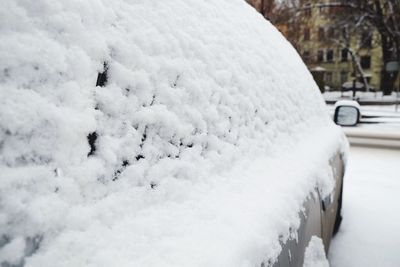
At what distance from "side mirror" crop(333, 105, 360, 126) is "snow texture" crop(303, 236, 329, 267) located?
2225mm

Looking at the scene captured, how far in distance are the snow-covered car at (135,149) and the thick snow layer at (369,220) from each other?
5.56 feet

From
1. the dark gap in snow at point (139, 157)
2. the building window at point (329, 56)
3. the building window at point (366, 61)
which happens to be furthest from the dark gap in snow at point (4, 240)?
the building window at point (329, 56)

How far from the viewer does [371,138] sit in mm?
9891

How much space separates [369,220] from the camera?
3.54 meters

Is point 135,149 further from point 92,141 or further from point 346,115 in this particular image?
point 346,115

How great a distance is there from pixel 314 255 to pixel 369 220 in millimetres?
2565

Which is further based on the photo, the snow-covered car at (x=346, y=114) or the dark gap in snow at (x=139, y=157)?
the snow-covered car at (x=346, y=114)

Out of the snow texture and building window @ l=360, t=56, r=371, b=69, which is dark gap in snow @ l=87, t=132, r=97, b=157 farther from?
building window @ l=360, t=56, r=371, b=69

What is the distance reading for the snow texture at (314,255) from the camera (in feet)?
4.07

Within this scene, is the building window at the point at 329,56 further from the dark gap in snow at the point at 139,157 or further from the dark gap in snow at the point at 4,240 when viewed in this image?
the dark gap in snow at the point at 4,240

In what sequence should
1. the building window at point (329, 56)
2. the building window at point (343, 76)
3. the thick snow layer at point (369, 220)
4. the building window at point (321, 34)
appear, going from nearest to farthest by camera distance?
the thick snow layer at point (369, 220), the building window at point (321, 34), the building window at point (343, 76), the building window at point (329, 56)

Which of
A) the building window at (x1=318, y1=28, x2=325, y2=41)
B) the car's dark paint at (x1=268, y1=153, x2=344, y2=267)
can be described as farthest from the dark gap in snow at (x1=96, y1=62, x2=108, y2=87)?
the building window at (x1=318, y1=28, x2=325, y2=41)

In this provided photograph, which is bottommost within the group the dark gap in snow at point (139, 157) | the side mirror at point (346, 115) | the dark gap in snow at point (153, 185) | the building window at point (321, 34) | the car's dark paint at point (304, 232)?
the car's dark paint at point (304, 232)

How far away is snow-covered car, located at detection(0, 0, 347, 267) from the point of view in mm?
542
